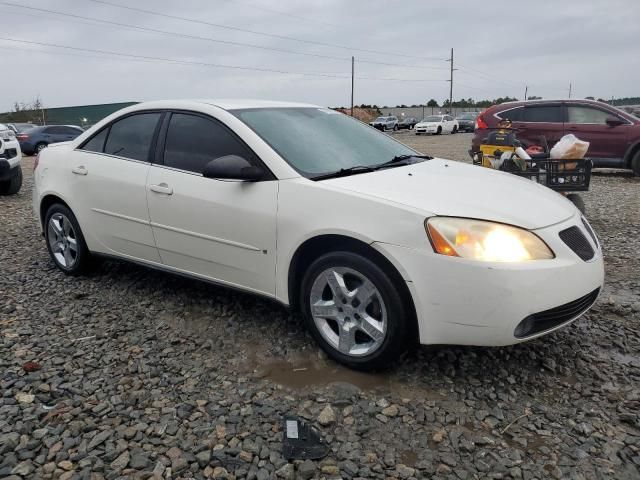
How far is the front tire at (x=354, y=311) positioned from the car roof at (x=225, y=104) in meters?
1.46

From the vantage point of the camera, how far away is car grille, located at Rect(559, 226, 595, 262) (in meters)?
2.78

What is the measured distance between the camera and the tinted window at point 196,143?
3424mm

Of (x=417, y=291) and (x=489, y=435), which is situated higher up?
(x=417, y=291)

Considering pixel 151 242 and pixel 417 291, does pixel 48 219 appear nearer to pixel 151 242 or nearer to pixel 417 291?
pixel 151 242

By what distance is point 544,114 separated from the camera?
10.9 meters

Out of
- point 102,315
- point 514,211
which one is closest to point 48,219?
point 102,315

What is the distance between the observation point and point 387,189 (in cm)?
288

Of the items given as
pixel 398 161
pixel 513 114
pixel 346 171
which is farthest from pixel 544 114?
pixel 346 171

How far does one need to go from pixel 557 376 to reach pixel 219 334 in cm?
207

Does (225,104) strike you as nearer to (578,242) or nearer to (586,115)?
(578,242)

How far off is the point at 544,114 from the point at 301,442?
1036cm

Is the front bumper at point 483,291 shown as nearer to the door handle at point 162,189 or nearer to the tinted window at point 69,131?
the door handle at point 162,189

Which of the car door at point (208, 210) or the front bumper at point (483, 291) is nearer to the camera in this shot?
the front bumper at point (483, 291)

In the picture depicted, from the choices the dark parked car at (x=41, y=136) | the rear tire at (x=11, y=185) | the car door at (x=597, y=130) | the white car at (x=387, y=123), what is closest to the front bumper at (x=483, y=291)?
the rear tire at (x=11, y=185)
